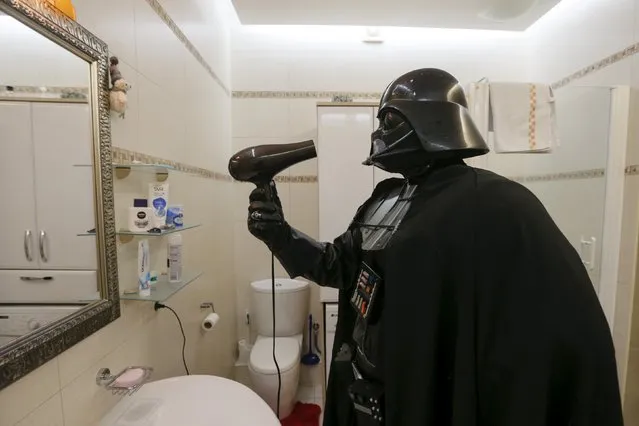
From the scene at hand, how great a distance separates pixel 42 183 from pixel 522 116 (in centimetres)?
190

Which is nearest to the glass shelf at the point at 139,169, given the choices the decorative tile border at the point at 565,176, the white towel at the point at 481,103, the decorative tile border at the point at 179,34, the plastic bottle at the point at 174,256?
the plastic bottle at the point at 174,256

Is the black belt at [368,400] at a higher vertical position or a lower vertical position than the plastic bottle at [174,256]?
lower

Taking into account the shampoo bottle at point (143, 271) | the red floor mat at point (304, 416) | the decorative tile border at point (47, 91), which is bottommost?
the red floor mat at point (304, 416)

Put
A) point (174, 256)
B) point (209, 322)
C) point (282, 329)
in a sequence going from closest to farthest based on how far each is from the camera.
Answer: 1. point (174, 256)
2. point (209, 322)
3. point (282, 329)

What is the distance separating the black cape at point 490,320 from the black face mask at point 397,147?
0.27ft

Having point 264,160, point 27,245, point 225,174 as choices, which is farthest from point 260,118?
point 27,245

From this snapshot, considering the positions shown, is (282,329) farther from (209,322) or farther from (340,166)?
(340,166)

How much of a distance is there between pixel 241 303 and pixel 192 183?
1.12 m

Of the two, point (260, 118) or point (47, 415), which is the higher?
point (260, 118)

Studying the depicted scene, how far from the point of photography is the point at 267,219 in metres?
0.73

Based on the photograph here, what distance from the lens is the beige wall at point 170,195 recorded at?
75cm

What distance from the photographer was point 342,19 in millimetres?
2018

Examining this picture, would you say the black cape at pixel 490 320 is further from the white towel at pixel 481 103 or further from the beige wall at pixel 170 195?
the white towel at pixel 481 103

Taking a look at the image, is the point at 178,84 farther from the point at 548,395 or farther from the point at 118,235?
the point at 548,395
